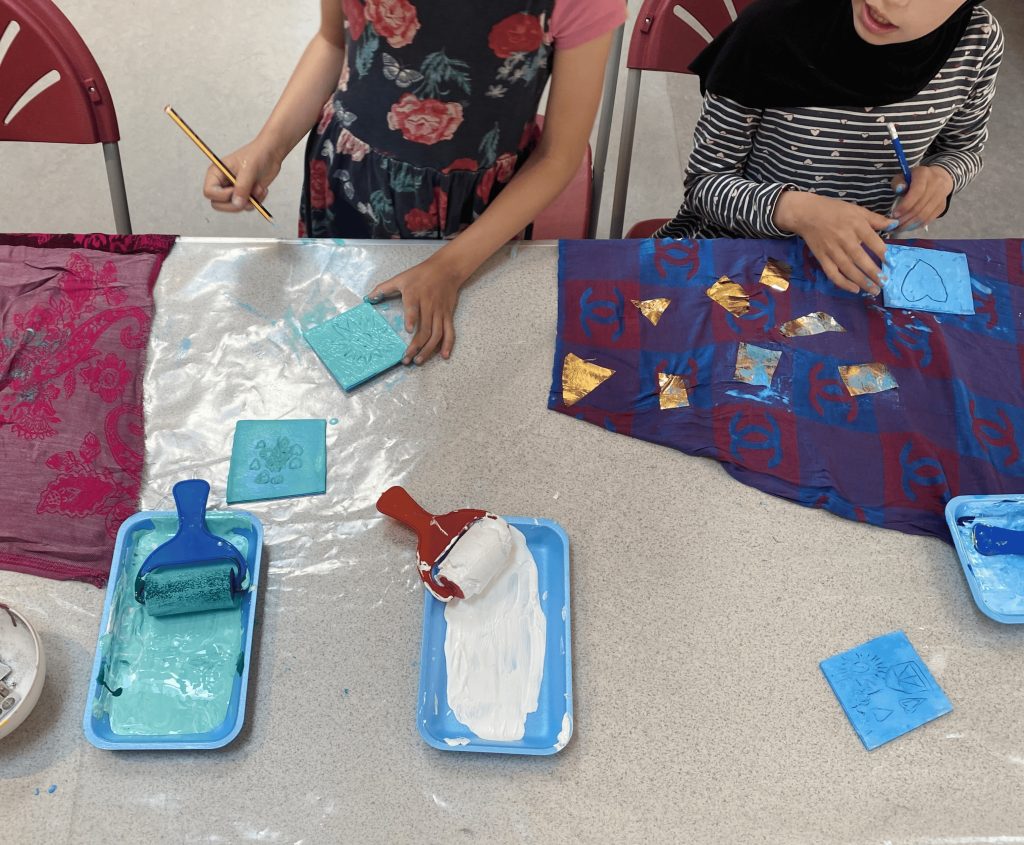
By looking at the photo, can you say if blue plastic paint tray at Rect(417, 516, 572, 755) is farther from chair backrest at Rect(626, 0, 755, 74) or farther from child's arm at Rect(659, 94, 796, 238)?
chair backrest at Rect(626, 0, 755, 74)

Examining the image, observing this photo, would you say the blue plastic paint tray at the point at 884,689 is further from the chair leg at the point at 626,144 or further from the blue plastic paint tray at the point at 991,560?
the chair leg at the point at 626,144

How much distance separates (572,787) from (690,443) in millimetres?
385

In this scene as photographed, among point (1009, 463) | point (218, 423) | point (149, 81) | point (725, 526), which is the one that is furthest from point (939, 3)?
point (149, 81)

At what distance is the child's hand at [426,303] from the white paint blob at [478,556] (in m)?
0.24

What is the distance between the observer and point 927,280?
3.55 ft

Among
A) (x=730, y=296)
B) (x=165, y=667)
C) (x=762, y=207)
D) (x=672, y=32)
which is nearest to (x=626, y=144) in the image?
(x=672, y=32)

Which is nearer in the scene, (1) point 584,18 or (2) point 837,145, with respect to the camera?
(1) point 584,18

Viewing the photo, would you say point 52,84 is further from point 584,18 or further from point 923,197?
point 923,197

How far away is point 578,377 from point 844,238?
0.38 meters

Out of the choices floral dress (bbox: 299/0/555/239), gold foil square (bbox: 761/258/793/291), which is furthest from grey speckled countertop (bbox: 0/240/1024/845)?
gold foil square (bbox: 761/258/793/291)

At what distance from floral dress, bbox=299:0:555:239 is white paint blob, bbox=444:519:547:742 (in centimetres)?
52

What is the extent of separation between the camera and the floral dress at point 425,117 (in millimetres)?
960

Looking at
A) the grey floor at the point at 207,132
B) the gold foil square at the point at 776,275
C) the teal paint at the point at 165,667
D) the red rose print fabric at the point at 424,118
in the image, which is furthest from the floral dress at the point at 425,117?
the grey floor at the point at 207,132

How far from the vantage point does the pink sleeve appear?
0.93 m
